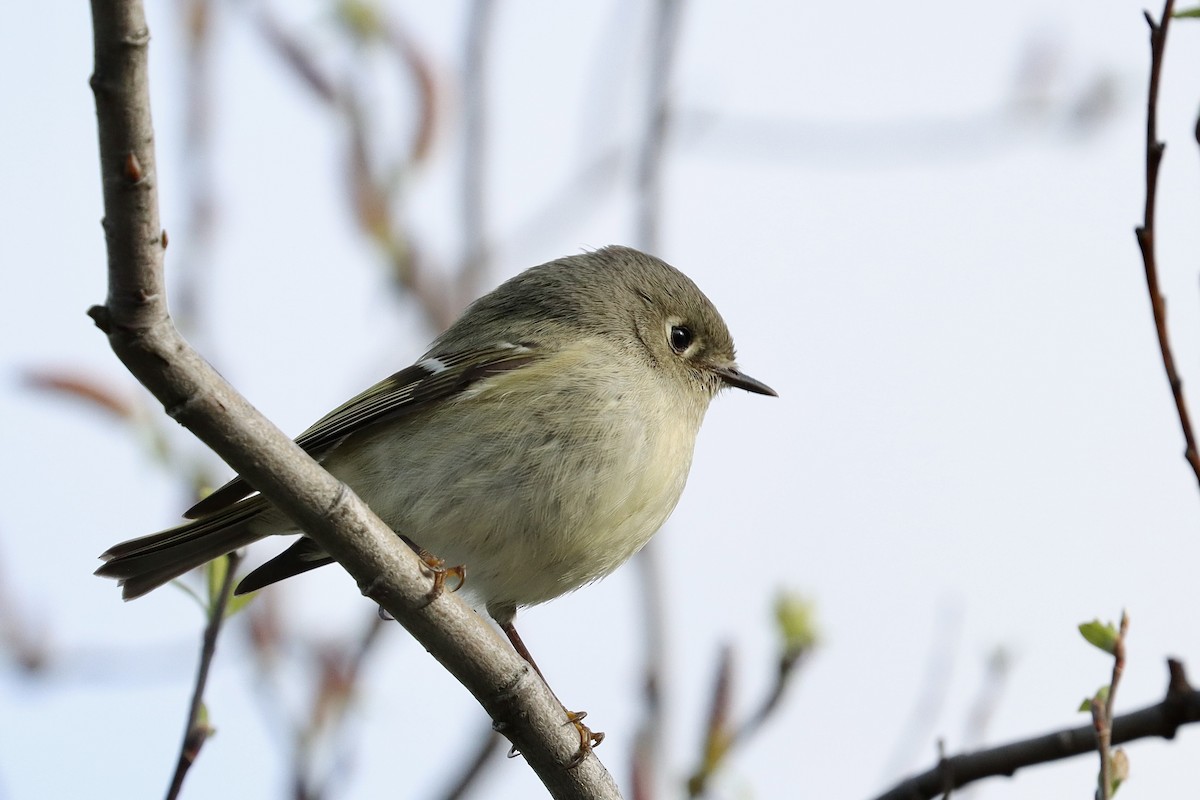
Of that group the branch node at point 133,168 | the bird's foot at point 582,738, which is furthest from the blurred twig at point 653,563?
the branch node at point 133,168

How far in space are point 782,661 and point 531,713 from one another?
89 cm

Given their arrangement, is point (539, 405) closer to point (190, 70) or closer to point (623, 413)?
point (623, 413)

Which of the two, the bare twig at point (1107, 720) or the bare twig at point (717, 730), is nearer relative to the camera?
the bare twig at point (1107, 720)

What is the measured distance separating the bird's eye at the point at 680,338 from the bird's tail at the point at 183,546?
143 centimetres

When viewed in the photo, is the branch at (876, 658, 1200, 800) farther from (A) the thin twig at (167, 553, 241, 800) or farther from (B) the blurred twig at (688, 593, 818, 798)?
(A) the thin twig at (167, 553, 241, 800)

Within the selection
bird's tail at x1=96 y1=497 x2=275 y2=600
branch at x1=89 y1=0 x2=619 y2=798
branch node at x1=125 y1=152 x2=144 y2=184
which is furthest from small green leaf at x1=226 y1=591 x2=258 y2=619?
branch node at x1=125 y1=152 x2=144 y2=184

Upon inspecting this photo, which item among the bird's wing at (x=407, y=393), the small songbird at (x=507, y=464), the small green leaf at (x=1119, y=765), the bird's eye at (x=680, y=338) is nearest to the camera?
the small green leaf at (x=1119, y=765)

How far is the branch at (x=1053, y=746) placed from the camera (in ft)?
6.08

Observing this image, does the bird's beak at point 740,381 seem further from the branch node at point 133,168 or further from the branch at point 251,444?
the branch node at point 133,168

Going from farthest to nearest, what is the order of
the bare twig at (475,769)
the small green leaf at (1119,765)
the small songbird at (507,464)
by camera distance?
the small songbird at (507,464)
the bare twig at (475,769)
the small green leaf at (1119,765)

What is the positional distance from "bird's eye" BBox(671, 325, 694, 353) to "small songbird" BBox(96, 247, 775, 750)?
210 millimetres

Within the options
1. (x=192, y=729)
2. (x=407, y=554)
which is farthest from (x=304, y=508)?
(x=192, y=729)

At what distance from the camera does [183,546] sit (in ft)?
11.6

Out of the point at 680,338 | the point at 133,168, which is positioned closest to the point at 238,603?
the point at 133,168
